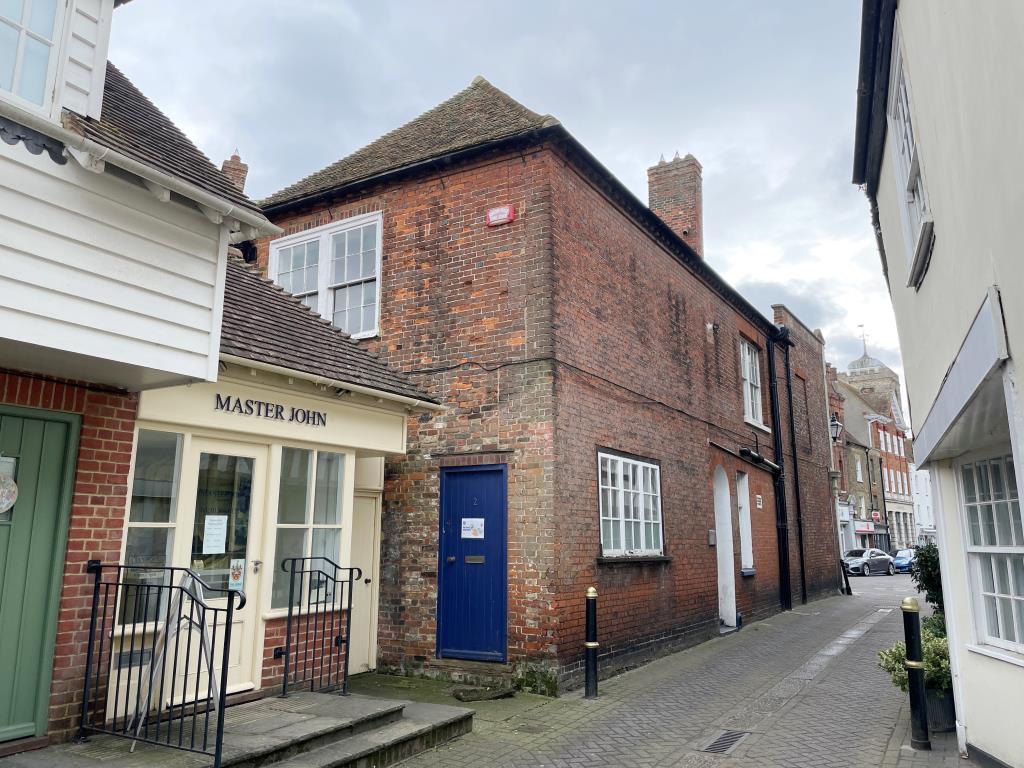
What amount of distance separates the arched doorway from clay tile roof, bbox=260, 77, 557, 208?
27.2ft

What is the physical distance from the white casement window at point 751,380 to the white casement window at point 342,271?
936 cm

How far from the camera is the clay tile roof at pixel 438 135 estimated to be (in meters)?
10.3

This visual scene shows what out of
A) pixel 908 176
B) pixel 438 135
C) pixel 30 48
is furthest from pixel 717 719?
pixel 438 135

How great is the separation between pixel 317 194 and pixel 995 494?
9635mm

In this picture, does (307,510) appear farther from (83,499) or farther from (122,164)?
(122,164)

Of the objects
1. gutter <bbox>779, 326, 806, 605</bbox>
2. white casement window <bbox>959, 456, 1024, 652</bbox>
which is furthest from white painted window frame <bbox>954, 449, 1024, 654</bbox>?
gutter <bbox>779, 326, 806, 605</bbox>

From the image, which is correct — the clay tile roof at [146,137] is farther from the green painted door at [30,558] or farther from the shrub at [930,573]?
the shrub at [930,573]

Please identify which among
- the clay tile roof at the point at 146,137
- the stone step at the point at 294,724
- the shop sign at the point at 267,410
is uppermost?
the clay tile roof at the point at 146,137

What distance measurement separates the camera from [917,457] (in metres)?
7.41

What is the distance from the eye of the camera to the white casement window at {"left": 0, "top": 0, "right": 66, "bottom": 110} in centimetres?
484

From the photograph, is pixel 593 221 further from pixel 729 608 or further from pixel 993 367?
pixel 729 608

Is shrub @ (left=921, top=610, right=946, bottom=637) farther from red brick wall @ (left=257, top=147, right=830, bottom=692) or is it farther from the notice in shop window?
the notice in shop window

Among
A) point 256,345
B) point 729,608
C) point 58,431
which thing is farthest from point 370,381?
point 729,608

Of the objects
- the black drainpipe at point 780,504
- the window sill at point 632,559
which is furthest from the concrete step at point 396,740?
the black drainpipe at point 780,504
